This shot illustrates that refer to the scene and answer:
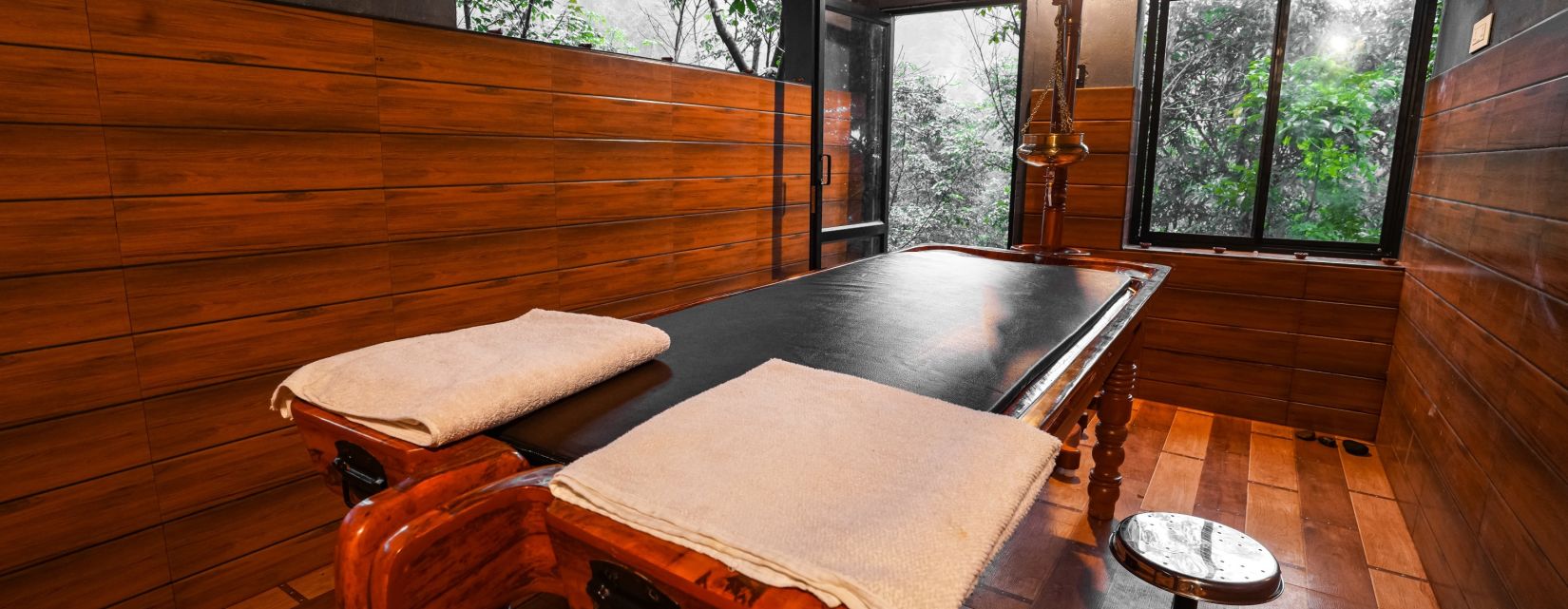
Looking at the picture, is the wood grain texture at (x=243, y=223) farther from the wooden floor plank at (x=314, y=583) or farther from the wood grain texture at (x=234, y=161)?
the wooden floor plank at (x=314, y=583)

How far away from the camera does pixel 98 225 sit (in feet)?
6.10

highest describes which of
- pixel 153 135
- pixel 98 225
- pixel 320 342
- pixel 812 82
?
pixel 812 82

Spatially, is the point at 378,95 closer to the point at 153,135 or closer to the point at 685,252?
the point at 153,135

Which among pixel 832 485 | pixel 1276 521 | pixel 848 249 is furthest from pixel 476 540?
pixel 848 249

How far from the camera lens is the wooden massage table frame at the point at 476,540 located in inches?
27.7

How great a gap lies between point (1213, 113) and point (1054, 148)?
84.3 inches

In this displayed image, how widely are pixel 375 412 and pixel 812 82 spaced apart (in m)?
3.35

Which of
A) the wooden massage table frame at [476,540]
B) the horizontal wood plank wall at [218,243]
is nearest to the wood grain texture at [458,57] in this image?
the horizontal wood plank wall at [218,243]

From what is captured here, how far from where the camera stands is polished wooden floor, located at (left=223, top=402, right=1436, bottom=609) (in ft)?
7.36

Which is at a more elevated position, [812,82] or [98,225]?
[812,82]

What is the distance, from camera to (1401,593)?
7.42 ft

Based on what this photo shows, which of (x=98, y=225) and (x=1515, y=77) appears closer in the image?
(x=98, y=225)

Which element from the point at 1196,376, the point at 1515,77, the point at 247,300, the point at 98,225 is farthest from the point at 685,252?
the point at 1515,77

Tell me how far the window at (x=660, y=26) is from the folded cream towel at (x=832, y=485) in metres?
3.81
